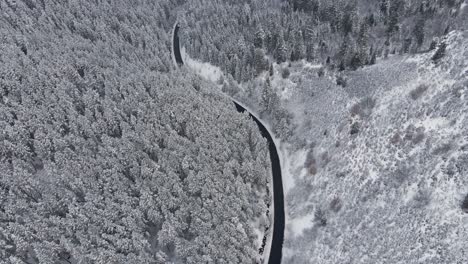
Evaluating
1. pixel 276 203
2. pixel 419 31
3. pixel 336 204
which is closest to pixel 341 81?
pixel 419 31

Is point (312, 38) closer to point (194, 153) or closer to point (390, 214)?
point (194, 153)

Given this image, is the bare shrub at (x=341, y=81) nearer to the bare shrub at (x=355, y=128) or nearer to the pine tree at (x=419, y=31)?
the bare shrub at (x=355, y=128)

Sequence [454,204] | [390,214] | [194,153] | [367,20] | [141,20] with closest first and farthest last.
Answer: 1. [454,204]
2. [390,214]
3. [194,153]
4. [367,20]
5. [141,20]

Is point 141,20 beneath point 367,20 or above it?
beneath

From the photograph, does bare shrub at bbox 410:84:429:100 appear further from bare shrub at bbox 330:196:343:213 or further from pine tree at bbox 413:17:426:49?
bare shrub at bbox 330:196:343:213

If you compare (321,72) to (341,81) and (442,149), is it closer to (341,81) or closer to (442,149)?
(341,81)

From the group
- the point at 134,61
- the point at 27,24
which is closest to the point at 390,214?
the point at 134,61
